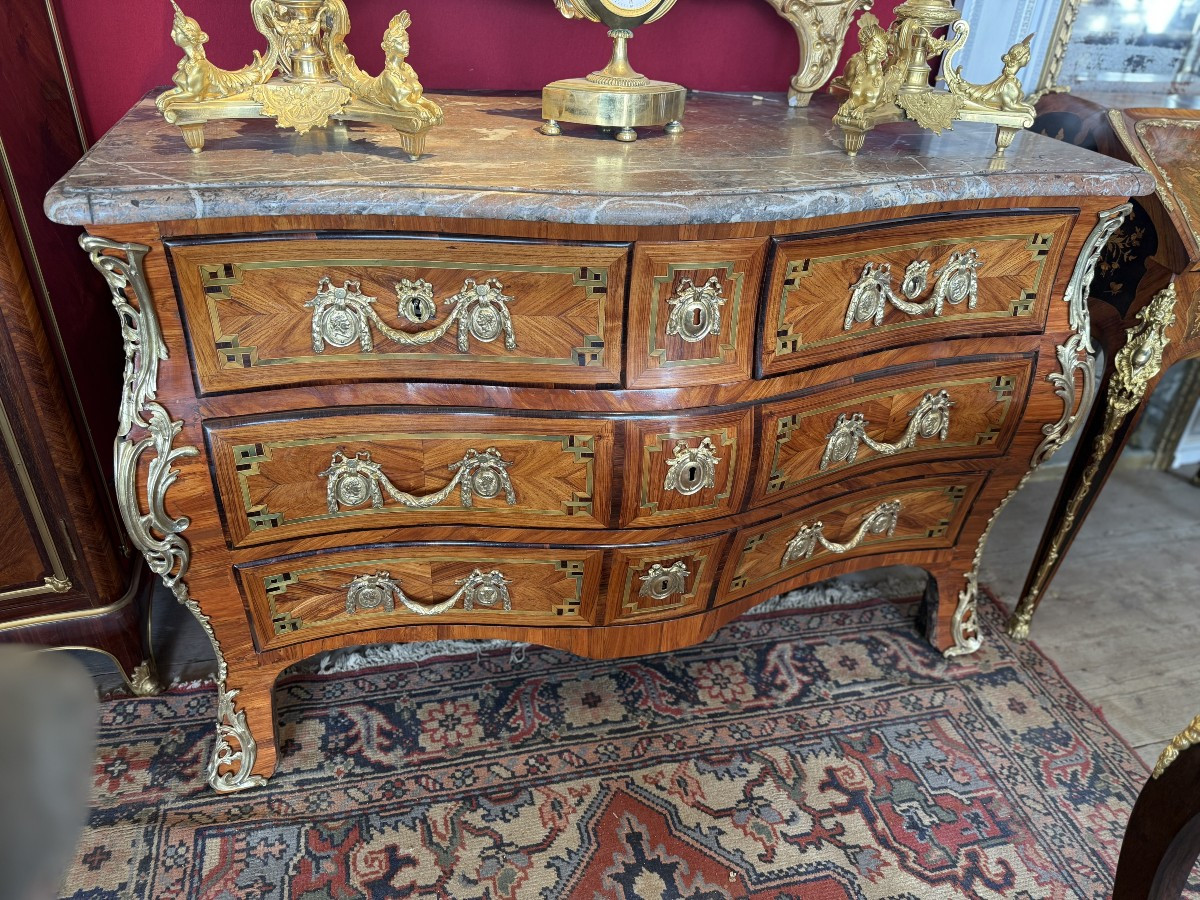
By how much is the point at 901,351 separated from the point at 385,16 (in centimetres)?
120

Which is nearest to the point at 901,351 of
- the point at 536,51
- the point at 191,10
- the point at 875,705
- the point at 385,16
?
the point at 875,705

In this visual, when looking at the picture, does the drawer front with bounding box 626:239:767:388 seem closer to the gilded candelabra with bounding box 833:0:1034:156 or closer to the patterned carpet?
the gilded candelabra with bounding box 833:0:1034:156

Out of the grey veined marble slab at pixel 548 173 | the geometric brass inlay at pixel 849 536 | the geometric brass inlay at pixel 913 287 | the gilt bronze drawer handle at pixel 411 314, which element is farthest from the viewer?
the geometric brass inlay at pixel 849 536

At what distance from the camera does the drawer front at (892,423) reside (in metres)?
1.46

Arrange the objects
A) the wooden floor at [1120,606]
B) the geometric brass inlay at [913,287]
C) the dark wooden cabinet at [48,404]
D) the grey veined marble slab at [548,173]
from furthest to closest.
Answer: the wooden floor at [1120,606] → the dark wooden cabinet at [48,404] → the geometric brass inlay at [913,287] → the grey veined marble slab at [548,173]

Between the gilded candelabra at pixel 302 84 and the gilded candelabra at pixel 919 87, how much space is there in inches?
27.0

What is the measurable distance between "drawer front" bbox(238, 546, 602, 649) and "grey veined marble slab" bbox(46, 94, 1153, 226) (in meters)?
0.60

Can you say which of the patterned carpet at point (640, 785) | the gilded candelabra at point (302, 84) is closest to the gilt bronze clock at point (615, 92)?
the gilded candelabra at point (302, 84)

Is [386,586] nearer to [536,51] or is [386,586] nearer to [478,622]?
[478,622]

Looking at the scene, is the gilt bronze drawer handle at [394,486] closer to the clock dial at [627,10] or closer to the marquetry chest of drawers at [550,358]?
the marquetry chest of drawers at [550,358]

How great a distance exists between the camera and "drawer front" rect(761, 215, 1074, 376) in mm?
1322

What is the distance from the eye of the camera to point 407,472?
1366 mm

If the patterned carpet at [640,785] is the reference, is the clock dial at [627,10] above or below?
above

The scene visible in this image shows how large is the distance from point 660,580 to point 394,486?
51 centimetres
